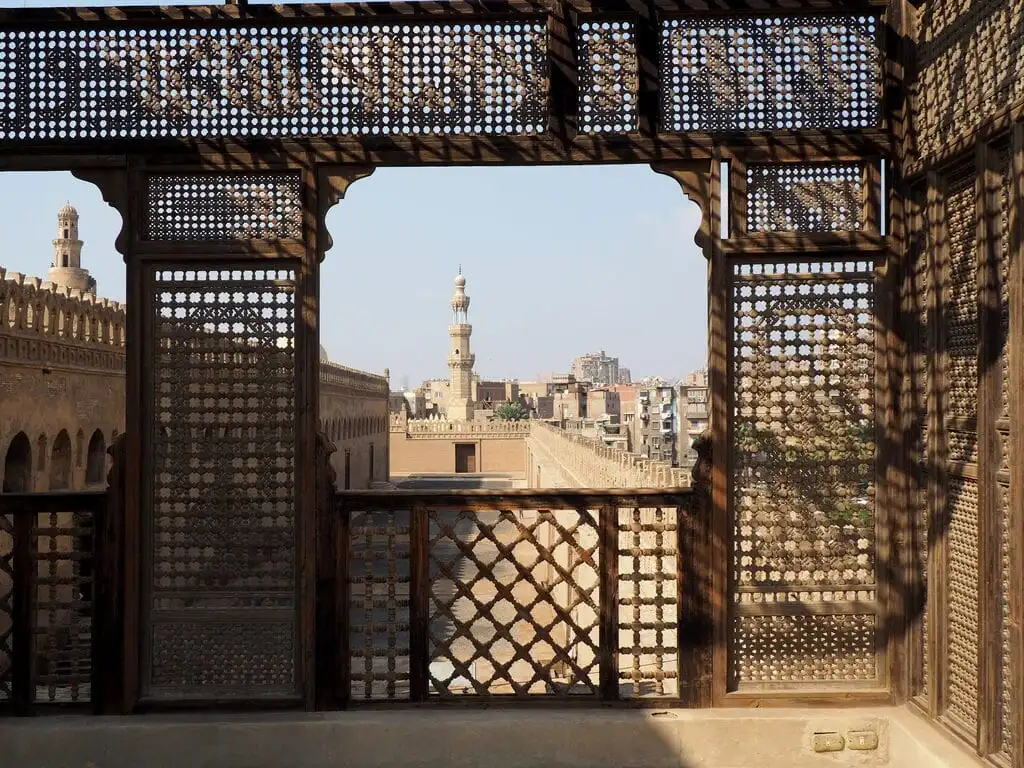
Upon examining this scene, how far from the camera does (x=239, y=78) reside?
14.0ft

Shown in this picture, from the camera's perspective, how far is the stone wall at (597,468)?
432 inches

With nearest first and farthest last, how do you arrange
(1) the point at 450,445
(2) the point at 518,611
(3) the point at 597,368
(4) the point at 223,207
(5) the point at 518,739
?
(5) the point at 518,739 < (4) the point at 223,207 < (2) the point at 518,611 < (1) the point at 450,445 < (3) the point at 597,368

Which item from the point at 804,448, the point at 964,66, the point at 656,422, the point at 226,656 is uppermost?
the point at 964,66

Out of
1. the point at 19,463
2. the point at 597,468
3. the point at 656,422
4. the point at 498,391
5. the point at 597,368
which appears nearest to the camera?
the point at 19,463

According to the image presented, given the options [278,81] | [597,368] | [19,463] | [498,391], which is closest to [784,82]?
[278,81]

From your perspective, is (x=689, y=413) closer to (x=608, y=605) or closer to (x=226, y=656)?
(x=608, y=605)

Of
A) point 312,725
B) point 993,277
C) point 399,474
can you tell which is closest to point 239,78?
point 312,725

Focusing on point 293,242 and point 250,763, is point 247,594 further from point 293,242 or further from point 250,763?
point 293,242

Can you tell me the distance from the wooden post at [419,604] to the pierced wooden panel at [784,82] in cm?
209

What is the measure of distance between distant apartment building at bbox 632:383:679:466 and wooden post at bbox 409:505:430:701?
126 feet

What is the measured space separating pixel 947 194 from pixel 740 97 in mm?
958

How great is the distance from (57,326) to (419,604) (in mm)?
11008

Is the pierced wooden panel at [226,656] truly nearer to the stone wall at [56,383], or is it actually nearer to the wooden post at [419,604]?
the wooden post at [419,604]

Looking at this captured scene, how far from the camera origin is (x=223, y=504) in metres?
4.25
